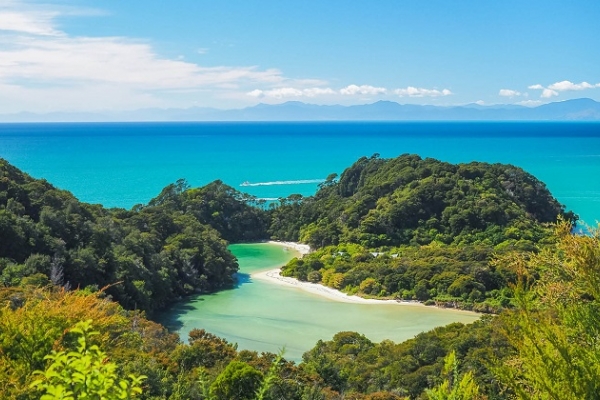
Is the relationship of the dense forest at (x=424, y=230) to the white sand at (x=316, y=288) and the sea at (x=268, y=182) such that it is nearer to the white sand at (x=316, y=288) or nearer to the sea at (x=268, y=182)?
the white sand at (x=316, y=288)

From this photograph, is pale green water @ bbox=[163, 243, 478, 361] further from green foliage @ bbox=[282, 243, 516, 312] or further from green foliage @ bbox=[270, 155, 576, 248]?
green foliage @ bbox=[270, 155, 576, 248]

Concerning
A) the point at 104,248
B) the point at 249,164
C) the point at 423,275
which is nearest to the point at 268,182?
the point at 249,164

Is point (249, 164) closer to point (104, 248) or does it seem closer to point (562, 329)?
point (104, 248)

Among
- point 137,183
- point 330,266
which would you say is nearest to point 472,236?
point 330,266

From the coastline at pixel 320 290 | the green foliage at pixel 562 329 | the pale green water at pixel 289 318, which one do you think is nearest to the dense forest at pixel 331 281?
the green foliage at pixel 562 329

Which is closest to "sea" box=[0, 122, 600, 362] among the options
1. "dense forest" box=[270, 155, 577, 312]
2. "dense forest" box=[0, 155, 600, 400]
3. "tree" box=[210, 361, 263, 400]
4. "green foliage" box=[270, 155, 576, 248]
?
"dense forest" box=[270, 155, 577, 312]

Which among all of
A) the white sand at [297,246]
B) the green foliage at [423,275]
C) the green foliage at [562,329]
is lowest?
the white sand at [297,246]
